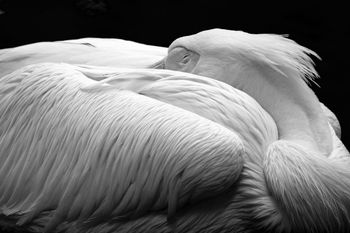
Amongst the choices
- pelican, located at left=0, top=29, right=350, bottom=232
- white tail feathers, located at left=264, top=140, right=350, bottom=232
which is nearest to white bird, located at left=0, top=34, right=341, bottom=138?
pelican, located at left=0, top=29, right=350, bottom=232

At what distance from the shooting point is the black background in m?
3.49

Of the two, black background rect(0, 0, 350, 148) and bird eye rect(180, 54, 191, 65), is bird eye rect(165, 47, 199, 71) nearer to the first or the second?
bird eye rect(180, 54, 191, 65)

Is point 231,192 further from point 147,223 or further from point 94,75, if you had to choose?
point 94,75

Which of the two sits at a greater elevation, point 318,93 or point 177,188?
point 177,188

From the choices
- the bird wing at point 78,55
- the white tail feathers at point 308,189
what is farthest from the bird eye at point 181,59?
the white tail feathers at point 308,189

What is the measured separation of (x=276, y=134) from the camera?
6.95 feet

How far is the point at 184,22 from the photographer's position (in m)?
3.70

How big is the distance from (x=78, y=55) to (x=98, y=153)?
28.2 inches

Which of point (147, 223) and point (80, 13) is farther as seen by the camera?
→ point (80, 13)

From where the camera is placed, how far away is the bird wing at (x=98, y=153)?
6.19 ft

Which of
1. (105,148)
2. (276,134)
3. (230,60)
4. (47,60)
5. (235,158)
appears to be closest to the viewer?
(235,158)

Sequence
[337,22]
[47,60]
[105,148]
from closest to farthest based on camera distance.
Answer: [105,148] < [47,60] < [337,22]

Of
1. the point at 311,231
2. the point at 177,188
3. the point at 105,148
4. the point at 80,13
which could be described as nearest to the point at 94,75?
the point at 105,148

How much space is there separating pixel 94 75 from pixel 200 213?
562 millimetres
